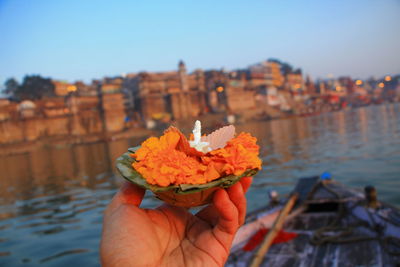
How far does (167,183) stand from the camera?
65.2 inches

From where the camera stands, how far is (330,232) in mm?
5047

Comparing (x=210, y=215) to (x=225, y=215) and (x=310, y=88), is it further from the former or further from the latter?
(x=310, y=88)

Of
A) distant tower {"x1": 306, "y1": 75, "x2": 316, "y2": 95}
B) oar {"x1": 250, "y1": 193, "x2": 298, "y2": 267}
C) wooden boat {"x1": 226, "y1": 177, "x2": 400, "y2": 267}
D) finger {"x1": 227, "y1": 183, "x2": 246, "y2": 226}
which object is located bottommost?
wooden boat {"x1": 226, "y1": 177, "x2": 400, "y2": 267}

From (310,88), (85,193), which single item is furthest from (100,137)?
(310,88)

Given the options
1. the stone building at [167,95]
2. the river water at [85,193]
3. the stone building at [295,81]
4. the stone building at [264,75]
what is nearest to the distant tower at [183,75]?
the stone building at [167,95]

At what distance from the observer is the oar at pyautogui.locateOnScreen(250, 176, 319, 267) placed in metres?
4.16

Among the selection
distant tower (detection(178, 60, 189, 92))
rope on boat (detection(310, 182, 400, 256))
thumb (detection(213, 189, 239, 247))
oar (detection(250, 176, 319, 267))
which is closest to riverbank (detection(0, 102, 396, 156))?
distant tower (detection(178, 60, 189, 92))

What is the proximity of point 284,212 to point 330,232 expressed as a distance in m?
0.81

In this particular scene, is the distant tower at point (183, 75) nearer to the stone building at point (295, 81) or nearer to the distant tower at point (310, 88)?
the stone building at point (295, 81)

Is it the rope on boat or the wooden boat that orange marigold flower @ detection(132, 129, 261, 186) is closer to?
the wooden boat

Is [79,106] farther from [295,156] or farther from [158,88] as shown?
[295,156]

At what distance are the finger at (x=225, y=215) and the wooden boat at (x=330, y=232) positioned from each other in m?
2.53

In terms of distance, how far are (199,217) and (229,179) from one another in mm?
643

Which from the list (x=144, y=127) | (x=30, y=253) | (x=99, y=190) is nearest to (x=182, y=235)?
(x=30, y=253)
